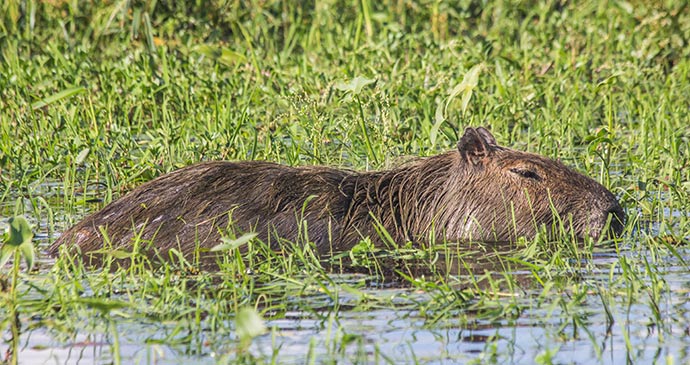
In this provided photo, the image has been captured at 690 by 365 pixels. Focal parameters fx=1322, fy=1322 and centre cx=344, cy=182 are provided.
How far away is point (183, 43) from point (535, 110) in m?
3.08

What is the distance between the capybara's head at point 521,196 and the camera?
6.16 metres

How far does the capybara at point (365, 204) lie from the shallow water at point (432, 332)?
3.62ft

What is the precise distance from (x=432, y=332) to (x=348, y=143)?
3982 mm

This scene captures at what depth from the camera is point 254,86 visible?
28.9ft

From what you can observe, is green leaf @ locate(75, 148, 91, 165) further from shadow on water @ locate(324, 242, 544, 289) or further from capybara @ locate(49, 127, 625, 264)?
shadow on water @ locate(324, 242, 544, 289)

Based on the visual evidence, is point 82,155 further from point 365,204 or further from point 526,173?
point 526,173

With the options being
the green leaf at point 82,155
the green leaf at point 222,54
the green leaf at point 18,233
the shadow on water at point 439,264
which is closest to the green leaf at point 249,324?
the green leaf at point 18,233

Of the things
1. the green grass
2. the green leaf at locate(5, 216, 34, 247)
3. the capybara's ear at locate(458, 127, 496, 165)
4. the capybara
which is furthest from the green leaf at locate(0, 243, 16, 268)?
the capybara's ear at locate(458, 127, 496, 165)

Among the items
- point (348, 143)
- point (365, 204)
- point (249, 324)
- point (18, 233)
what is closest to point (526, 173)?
point (365, 204)

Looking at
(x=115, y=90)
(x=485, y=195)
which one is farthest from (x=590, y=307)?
(x=115, y=90)

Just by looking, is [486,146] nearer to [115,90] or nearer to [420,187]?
[420,187]

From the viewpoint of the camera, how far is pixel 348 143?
820cm

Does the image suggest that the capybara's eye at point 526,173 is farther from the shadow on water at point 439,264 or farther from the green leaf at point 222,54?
the green leaf at point 222,54

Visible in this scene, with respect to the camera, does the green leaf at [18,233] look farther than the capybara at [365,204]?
No
